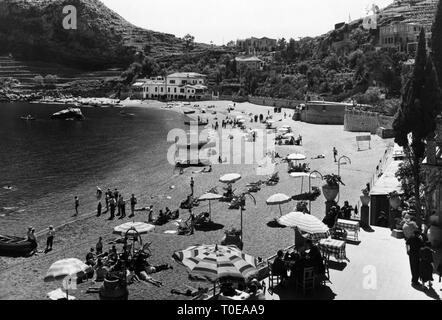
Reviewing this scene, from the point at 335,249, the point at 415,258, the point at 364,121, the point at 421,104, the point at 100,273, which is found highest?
the point at 421,104

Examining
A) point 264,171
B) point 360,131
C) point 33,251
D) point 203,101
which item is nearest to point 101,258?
point 33,251

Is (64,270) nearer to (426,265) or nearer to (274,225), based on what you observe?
(426,265)

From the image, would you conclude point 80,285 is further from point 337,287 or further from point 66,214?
point 66,214

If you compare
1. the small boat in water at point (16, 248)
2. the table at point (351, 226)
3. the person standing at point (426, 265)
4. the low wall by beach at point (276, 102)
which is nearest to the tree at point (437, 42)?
the table at point (351, 226)

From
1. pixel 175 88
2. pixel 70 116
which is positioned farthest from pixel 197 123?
pixel 175 88

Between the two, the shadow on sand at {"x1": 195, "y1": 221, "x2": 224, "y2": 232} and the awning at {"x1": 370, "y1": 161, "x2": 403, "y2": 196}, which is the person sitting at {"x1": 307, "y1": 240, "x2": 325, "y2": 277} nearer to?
the awning at {"x1": 370, "y1": 161, "x2": 403, "y2": 196}

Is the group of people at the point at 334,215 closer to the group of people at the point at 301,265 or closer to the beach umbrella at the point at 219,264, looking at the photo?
the group of people at the point at 301,265
